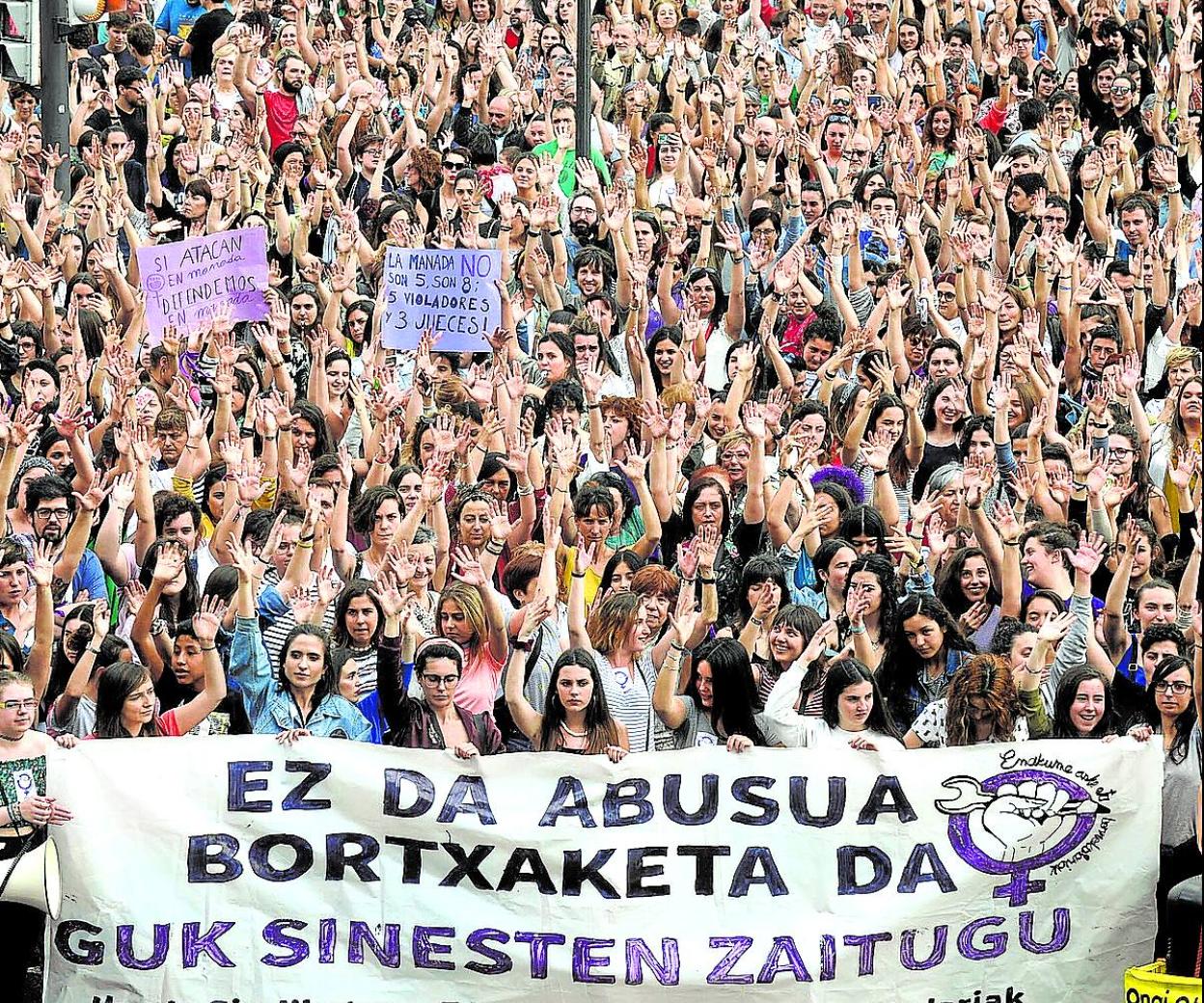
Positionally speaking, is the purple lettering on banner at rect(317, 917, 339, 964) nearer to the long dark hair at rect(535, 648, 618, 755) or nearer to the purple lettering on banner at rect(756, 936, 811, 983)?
the long dark hair at rect(535, 648, 618, 755)

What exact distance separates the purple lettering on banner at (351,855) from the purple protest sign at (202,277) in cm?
317

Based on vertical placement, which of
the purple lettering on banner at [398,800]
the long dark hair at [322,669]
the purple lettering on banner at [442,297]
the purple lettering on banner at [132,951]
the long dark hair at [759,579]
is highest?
the purple lettering on banner at [442,297]

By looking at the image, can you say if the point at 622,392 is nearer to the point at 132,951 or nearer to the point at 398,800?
the point at 398,800

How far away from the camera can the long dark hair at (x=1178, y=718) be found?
6.77m

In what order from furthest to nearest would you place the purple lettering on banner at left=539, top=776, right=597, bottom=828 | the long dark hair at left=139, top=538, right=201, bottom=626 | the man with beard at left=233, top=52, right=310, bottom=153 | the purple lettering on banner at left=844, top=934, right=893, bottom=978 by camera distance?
the man with beard at left=233, top=52, right=310, bottom=153 < the long dark hair at left=139, top=538, right=201, bottom=626 < the purple lettering on banner at left=539, top=776, right=597, bottom=828 < the purple lettering on banner at left=844, top=934, right=893, bottom=978

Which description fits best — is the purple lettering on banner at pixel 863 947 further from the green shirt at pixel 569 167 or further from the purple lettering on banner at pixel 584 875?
the green shirt at pixel 569 167

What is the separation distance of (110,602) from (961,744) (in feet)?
9.94

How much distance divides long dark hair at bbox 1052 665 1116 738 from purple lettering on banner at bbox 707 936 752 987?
1.21 meters

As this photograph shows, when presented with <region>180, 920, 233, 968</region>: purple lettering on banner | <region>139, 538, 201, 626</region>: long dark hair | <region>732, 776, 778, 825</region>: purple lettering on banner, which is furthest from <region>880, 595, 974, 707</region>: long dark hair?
<region>139, 538, 201, 626</region>: long dark hair

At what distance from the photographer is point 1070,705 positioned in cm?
685

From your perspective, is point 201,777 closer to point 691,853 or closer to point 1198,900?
point 691,853

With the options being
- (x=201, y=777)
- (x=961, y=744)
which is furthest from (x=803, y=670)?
(x=201, y=777)

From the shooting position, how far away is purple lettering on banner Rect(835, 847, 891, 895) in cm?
664

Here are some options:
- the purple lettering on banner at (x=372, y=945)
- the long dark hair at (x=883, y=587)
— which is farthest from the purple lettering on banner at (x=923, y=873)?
the purple lettering on banner at (x=372, y=945)
